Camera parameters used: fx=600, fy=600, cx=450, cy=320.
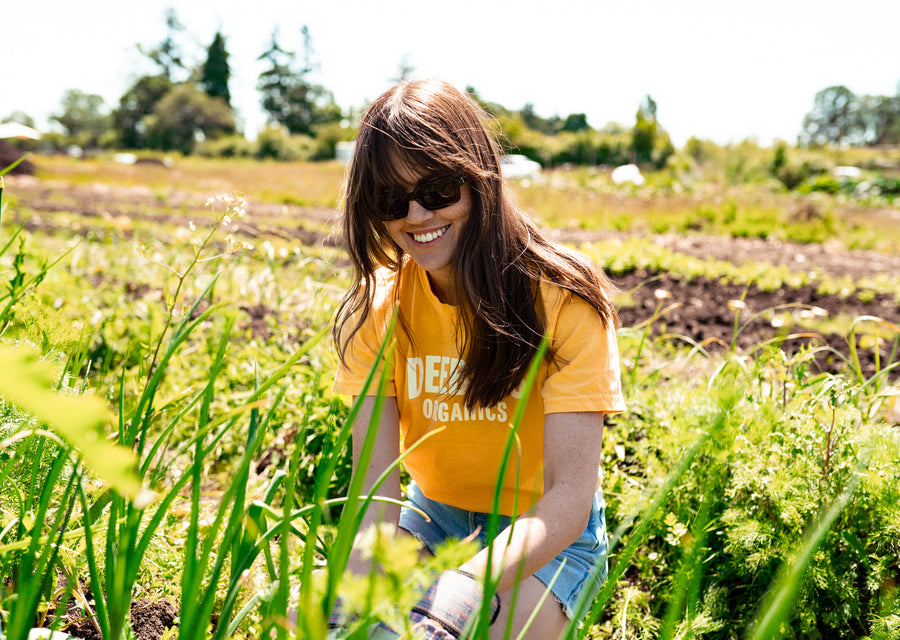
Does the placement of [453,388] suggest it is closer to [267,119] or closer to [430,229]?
[430,229]

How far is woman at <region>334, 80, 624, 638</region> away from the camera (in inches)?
55.9

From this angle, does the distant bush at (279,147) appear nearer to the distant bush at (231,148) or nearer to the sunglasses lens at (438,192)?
the distant bush at (231,148)

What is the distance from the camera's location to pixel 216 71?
54.8 meters

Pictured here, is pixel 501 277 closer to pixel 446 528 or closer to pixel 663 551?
pixel 446 528

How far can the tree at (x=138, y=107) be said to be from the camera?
50250 mm

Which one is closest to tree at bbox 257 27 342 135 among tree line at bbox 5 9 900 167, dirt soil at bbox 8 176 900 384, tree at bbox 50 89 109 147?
tree line at bbox 5 9 900 167

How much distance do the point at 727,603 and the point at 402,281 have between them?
130 cm

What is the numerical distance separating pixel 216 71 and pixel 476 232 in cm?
6157

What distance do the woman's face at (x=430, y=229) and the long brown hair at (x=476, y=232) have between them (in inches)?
0.8

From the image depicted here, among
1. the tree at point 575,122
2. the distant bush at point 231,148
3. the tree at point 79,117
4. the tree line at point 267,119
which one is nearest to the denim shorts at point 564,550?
the tree line at point 267,119

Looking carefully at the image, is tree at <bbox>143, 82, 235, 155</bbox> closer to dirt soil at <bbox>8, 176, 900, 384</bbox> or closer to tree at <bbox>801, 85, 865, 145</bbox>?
dirt soil at <bbox>8, 176, 900, 384</bbox>

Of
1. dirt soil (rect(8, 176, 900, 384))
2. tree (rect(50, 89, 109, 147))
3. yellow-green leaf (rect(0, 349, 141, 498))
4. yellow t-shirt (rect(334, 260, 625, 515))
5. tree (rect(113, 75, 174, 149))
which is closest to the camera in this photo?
yellow-green leaf (rect(0, 349, 141, 498))

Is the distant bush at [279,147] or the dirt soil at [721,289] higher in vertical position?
the distant bush at [279,147]

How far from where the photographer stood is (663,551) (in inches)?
74.3
